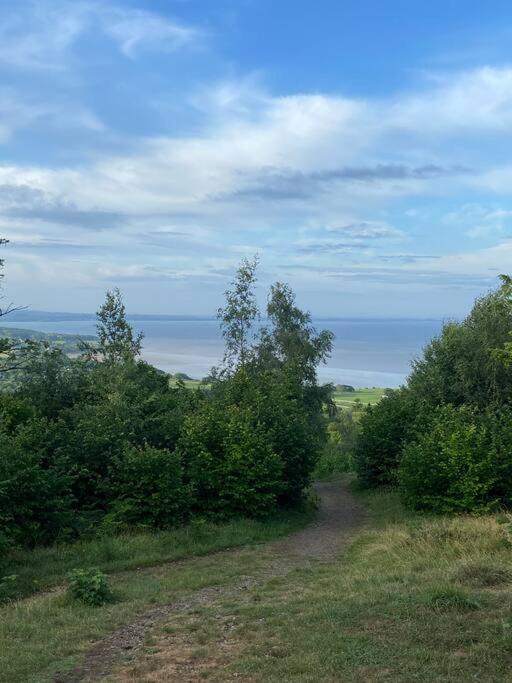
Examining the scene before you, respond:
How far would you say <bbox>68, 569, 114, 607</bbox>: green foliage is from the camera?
928cm

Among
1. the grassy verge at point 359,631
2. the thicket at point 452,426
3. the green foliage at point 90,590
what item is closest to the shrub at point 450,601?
the grassy verge at point 359,631

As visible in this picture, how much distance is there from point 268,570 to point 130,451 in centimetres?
562

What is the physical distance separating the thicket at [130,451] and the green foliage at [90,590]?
102 inches

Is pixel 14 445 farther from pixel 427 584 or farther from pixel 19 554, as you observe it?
pixel 427 584

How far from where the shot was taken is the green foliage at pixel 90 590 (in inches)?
365

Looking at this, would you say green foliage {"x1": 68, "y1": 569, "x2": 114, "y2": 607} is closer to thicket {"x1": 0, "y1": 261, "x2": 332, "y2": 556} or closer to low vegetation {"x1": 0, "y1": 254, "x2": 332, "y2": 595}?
low vegetation {"x1": 0, "y1": 254, "x2": 332, "y2": 595}

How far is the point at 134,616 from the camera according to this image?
850 cm

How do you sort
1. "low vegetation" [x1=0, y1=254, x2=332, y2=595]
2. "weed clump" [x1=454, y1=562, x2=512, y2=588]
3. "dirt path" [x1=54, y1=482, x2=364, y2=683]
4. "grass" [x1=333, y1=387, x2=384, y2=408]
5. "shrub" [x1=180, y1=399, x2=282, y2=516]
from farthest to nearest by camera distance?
"grass" [x1=333, y1=387, x2=384, y2=408], "shrub" [x1=180, y1=399, x2=282, y2=516], "low vegetation" [x1=0, y1=254, x2=332, y2=595], "weed clump" [x1=454, y1=562, x2=512, y2=588], "dirt path" [x1=54, y1=482, x2=364, y2=683]

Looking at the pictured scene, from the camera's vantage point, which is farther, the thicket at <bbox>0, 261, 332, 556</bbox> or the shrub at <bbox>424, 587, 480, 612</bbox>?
the thicket at <bbox>0, 261, 332, 556</bbox>

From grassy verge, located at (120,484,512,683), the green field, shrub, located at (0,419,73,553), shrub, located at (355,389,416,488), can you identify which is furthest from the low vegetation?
the green field

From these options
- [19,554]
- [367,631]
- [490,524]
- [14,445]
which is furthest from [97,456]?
[367,631]

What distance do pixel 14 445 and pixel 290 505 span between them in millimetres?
9136

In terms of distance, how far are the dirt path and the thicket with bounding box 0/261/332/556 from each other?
5.79 ft

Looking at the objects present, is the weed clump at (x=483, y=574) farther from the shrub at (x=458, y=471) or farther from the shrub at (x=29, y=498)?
the shrub at (x=29, y=498)
